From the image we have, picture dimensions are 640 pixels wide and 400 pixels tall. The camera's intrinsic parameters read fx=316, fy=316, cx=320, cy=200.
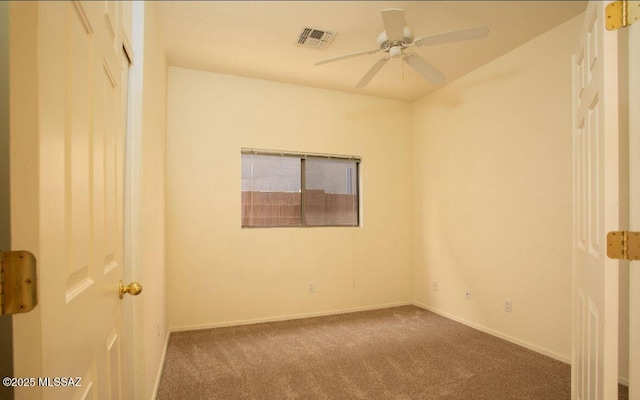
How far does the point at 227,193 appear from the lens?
3656mm

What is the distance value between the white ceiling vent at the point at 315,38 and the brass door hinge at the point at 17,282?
9.08ft

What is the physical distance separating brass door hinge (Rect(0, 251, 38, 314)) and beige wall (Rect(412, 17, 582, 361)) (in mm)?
3374

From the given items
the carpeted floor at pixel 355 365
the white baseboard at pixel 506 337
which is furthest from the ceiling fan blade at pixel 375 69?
the white baseboard at pixel 506 337

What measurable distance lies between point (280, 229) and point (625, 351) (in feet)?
10.4

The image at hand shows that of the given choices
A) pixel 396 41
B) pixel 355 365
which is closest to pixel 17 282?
pixel 396 41

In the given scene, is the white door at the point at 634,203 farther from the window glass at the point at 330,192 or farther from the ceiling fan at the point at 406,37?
the window glass at the point at 330,192

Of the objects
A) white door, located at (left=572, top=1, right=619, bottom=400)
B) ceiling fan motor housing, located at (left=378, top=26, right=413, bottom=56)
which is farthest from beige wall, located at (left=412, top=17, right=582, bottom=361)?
ceiling fan motor housing, located at (left=378, top=26, right=413, bottom=56)

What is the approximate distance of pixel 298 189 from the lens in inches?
159

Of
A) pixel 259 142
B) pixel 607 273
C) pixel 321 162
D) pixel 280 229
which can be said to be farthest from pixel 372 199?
pixel 607 273

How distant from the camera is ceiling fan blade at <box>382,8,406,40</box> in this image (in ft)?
6.19

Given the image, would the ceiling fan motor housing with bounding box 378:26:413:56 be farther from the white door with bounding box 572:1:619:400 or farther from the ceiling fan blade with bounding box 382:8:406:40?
the white door with bounding box 572:1:619:400

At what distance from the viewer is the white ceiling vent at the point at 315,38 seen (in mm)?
2770

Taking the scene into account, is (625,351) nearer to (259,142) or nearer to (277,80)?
(259,142)

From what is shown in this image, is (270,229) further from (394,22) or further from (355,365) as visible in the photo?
(394,22)
